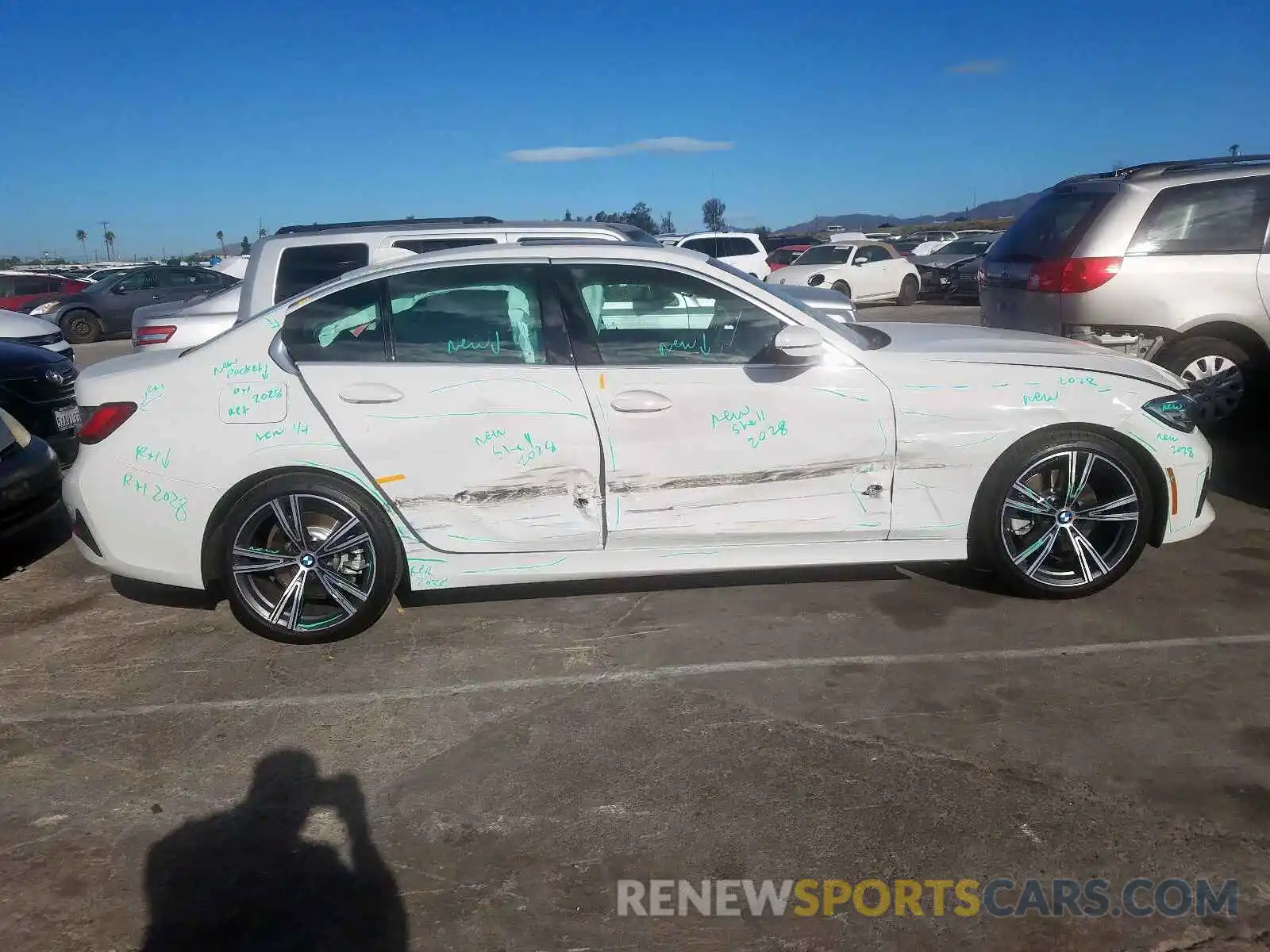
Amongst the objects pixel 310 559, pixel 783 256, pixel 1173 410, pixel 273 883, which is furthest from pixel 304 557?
pixel 783 256

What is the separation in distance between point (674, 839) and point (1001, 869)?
90cm

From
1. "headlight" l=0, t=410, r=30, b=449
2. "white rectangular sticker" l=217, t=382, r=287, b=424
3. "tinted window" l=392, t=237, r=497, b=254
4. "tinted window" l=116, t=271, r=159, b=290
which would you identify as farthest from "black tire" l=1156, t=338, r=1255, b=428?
"tinted window" l=116, t=271, r=159, b=290

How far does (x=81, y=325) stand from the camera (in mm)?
22156

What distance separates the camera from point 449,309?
14.5 ft

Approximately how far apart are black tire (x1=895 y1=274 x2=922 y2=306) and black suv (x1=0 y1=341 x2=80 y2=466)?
1810 centimetres

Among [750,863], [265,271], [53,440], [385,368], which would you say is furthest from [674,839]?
[53,440]

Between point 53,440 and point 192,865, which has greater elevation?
point 53,440

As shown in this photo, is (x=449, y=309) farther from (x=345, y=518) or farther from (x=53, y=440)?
(x=53, y=440)

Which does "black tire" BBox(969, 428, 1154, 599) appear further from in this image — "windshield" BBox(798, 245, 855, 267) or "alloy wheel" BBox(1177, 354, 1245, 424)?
"windshield" BBox(798, 245, 855, 267)

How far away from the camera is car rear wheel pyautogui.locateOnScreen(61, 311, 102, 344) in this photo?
22.0 meters

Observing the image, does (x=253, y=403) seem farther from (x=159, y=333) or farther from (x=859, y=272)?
(x=859, y=272)

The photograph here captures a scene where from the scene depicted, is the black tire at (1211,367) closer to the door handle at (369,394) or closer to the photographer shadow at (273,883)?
the door handle at (369,394)

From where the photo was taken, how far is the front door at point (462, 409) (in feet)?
14.0

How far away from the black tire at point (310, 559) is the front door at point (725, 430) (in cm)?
102
